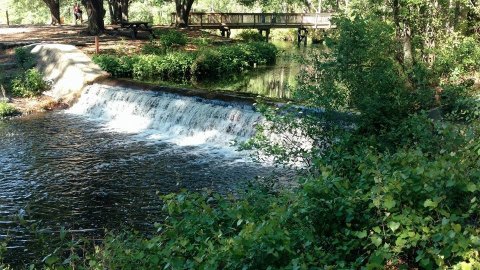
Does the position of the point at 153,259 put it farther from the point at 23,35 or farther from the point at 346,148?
the point at 23,35

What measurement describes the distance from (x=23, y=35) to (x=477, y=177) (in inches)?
1061

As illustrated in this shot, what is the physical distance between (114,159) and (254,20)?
25.8 meters

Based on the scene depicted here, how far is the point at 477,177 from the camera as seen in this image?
393 cm

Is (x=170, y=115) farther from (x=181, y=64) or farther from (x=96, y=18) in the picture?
(x=96, y=18)

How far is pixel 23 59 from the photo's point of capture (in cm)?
2036

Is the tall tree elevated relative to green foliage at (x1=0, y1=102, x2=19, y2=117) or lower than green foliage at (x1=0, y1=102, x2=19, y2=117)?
elevated

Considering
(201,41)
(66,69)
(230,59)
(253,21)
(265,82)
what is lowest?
(265,82)

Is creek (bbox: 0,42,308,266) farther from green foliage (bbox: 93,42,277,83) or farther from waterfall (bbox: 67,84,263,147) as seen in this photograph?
green foliage (bbox: 93,42,277,83)

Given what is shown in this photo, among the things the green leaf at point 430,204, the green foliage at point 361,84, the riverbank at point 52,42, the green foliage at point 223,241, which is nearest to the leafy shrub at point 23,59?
the riverbank at point 52,42

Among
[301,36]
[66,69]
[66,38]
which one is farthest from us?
[301,36]

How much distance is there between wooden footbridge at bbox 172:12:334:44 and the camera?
3300 centimetres

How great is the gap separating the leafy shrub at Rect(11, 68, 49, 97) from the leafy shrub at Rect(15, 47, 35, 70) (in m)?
1.37

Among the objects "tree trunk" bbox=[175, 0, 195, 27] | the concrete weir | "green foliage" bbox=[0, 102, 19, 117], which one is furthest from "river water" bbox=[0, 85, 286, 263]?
"tree trunk" bbox=[175, 0, 195, 27]

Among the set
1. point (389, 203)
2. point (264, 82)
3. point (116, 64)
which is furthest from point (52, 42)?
point (389, 203)
